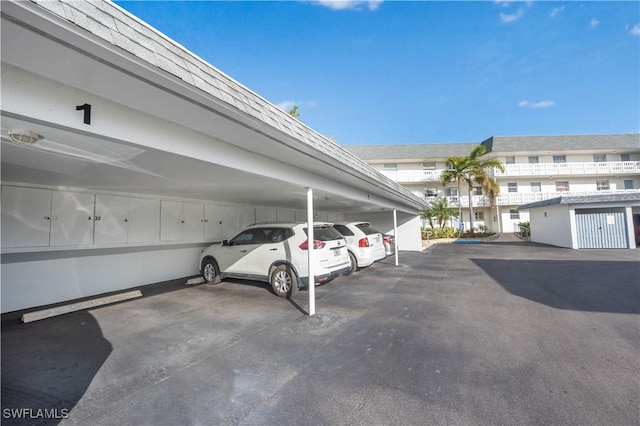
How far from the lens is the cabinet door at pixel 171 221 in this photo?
8.23 m

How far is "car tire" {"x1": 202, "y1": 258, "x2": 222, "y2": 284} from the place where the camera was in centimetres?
820

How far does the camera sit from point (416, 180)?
30.9 metres

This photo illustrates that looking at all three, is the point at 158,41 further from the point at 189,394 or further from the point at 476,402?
the point at 476,402

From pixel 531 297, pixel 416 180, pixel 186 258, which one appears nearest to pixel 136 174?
pixel 186 258

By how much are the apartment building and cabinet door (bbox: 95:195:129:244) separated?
27597mm

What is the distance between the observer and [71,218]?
641cm

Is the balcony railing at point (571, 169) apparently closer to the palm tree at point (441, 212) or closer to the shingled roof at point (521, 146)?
the shingled roof at point (521, 146)

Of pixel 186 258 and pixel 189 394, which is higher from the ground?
pixel 186 258

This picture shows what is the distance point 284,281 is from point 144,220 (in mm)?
4344

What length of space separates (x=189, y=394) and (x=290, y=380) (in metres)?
1.02

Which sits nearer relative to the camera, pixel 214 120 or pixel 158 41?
pixel 158 41

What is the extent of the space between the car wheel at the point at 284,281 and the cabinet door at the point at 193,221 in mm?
3733

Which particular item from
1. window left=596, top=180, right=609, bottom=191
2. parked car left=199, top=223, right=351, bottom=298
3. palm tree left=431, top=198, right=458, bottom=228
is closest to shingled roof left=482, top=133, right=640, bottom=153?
window left=596, top=180, right=609, bottom=191

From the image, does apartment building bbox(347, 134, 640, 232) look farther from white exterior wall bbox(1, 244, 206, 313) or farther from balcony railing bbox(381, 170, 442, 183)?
white exterior wall bbox(1, 244, 206, 313)
